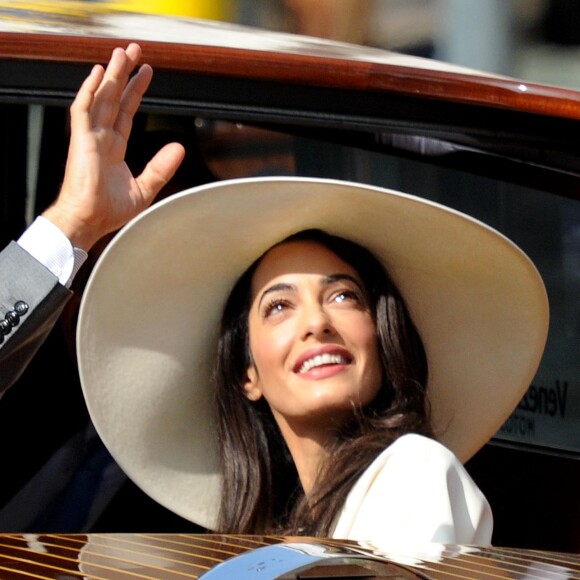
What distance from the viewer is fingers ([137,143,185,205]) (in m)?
1.98

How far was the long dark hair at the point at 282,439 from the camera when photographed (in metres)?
2.06

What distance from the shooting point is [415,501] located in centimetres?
182

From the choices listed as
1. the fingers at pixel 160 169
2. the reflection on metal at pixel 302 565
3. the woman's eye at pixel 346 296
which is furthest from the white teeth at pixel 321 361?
the reflection on metal at pixel 302 565

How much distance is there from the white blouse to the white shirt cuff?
0.52 m

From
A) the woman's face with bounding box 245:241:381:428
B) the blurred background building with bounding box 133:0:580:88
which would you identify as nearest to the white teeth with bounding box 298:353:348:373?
the woman's face with bounding box 245:241:381:428

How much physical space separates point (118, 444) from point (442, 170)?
2.37 ft

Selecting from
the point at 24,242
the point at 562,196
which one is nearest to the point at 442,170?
the point at 562,196

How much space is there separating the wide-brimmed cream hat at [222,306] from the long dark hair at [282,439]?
0.03m

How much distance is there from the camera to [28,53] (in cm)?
190

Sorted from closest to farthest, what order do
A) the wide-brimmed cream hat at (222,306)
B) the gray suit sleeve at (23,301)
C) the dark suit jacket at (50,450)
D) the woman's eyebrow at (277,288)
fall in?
1. the gray suit sleeve at (23,301)
2. the wide-brimmed cream hat at (222,306)
3. the woman's eyebrow at (277,288)
4. the dark suit jacket at (50,450)

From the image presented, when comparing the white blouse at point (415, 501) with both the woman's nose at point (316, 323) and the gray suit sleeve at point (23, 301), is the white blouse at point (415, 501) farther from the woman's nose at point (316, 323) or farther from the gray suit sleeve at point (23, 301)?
the gray suit sleeve at point (23, 301)

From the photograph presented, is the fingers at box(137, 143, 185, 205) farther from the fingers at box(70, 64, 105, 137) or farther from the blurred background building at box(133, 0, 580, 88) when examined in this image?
the blurred background building at box(133, 0, 580, 88)

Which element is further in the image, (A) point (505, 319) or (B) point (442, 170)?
(B) point (442, 170)

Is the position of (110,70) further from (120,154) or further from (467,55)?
(467,55)
